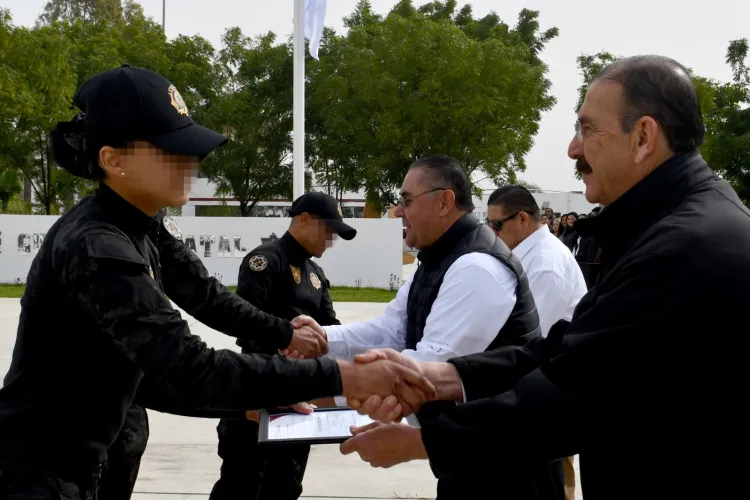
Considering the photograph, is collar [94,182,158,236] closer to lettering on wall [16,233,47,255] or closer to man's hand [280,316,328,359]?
man's hand [280,316,328,359]

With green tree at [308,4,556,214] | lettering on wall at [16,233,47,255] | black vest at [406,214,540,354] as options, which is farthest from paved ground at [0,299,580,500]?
green tree at [308,4,556,214]

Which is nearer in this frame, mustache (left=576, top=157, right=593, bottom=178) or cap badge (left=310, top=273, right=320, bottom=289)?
mustache (left=576, top=157, right=593, bottom=178)

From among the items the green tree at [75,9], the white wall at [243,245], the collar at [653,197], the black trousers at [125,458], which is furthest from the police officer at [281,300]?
the green tree at [75,9]

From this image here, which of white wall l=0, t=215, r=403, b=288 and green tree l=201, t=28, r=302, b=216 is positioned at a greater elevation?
green tree l=201, t=28, r=302, b=216

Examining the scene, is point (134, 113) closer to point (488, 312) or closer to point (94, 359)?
point (94, 359)

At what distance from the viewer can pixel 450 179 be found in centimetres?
355

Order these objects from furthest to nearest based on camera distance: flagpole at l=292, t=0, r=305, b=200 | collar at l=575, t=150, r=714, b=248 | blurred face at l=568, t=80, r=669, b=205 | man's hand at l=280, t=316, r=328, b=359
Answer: flagpole at l=292, t=0, r=305, b=200 → man's hand at l=280, t=316, r=328, b=359 → blurred face at l=568, t=80, r=669, b=205 → collar at l=575, t=150, r=714, b=248

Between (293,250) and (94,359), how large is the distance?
9.11 ft

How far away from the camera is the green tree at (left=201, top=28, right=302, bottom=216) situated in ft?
110

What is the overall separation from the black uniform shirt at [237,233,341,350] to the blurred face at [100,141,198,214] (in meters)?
2.26

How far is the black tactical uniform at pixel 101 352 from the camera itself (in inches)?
81.3

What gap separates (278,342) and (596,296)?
5.79ft

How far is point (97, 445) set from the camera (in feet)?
7.09

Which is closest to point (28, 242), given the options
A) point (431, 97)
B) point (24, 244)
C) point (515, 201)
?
point (24, 244)
